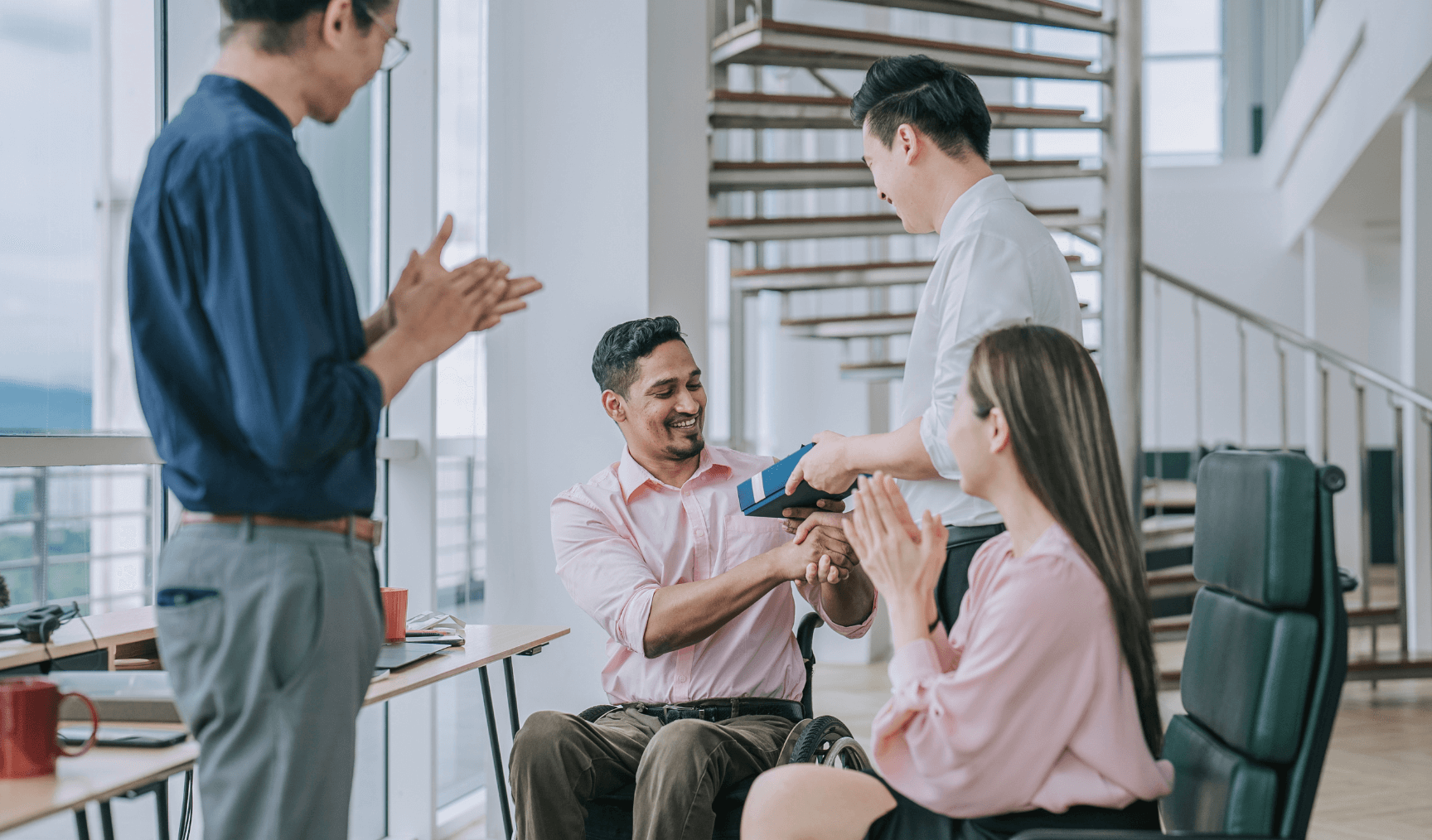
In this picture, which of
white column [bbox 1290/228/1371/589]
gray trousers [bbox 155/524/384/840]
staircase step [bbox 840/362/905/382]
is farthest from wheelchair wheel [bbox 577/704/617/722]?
white column [bbox 1290/228/1371/589]

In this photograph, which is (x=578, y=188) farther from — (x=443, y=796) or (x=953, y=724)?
(x=953, y=724)

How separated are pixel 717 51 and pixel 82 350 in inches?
108

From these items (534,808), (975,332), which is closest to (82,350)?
(534,808)

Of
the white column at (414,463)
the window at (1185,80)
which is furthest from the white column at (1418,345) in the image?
the window at (1185,80)

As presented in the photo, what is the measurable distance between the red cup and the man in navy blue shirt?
38.6 inches

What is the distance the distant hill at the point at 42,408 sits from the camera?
79.4 inches

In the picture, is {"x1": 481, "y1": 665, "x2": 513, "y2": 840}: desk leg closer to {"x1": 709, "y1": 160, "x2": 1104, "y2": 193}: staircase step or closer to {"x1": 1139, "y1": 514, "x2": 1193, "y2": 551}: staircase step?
{"x1": 709, "y1": 160, "x2": 1104, "y2": 193}: staircase step

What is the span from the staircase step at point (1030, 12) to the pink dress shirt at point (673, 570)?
2.79 m

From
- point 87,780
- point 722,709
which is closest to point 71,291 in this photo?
point 87,780

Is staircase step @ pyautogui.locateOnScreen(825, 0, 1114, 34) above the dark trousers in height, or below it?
above

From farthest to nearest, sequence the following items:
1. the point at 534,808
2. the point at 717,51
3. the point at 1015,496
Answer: the point at 717,51, the point at 534,808, the point at 1015,496

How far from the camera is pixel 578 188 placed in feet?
10.5

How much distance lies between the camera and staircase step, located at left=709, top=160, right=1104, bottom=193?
4270 mm

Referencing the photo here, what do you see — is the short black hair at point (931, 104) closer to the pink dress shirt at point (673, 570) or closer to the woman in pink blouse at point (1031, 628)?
the woman in pink blouse at point (1031, 628)
